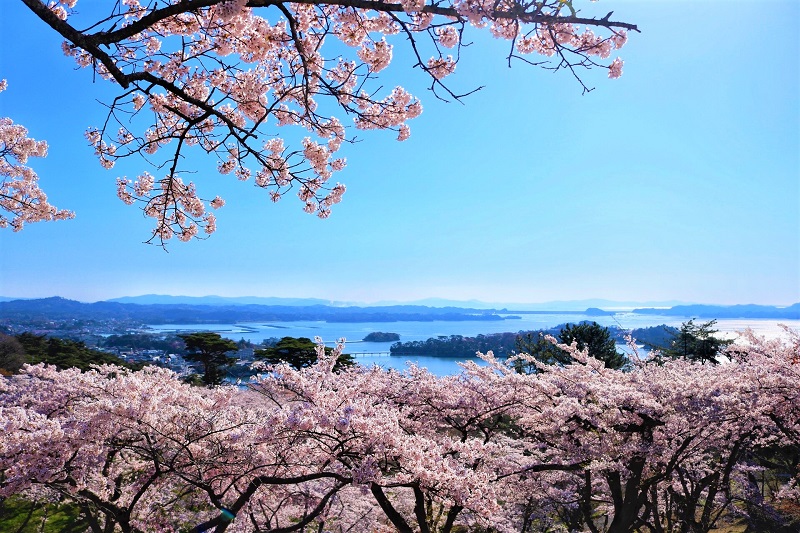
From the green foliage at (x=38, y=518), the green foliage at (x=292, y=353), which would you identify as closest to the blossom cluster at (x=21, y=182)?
the green foliage at (x=38, y=518)

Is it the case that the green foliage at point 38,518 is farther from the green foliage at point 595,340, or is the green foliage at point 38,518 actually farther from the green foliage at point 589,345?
the green foliage at point 595,340

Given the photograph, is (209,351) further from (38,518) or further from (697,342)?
(697,342)

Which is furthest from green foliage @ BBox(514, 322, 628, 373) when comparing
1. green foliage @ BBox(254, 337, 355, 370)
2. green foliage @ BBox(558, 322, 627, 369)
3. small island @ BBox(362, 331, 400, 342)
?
small island @ BBox(362, 331, 400, 342)

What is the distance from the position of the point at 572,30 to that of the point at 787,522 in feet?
33.9

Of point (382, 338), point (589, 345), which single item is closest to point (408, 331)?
point (382, 338)

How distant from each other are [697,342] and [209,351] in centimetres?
2585

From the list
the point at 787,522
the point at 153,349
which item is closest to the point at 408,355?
the point at 153,349

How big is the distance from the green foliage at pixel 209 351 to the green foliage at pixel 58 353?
3.38 meters

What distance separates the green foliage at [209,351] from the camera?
25.8 metres

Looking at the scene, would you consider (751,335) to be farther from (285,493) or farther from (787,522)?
(285,493)

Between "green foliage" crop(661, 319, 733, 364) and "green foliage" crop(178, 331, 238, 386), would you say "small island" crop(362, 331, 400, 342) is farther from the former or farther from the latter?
"green foliage" crop(661, 319, 733, 364)

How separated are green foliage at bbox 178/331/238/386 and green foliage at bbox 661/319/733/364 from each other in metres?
23.2

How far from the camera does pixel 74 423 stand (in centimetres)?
475

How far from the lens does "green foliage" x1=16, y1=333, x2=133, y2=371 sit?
24.3 metres
